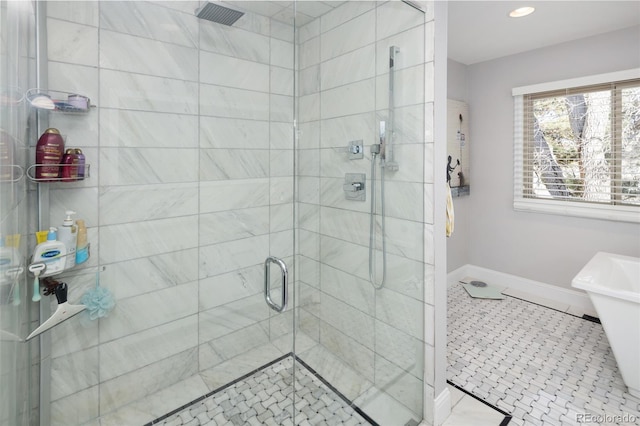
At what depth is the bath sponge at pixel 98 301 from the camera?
4.57ft

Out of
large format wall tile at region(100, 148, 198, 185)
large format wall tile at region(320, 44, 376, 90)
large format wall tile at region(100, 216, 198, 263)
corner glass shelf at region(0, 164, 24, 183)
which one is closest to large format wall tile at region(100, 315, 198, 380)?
large format wall tile at region(100, 216, 198, 263)

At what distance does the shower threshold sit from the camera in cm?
160

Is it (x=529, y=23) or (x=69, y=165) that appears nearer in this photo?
(x=69, y=165)

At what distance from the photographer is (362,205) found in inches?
71.6

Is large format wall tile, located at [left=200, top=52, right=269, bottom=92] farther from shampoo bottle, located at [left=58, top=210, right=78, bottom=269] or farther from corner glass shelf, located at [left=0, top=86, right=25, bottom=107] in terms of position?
shampoo bottle, located at [left=58, top=210, right=78, bottom=269]

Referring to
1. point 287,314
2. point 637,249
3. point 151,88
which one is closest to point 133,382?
point 287,314

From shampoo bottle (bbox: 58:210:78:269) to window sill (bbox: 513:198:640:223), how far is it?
149 inches

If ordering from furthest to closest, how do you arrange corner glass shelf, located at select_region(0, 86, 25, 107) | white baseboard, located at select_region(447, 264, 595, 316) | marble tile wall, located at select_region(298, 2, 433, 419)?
white baseboard, located at select_region(447, 264, 595, 316) → marble tile wall, located at select_region(298, 2, 433, 419) → corner glass shelf, located at select_region(0, 86, 25, 107)

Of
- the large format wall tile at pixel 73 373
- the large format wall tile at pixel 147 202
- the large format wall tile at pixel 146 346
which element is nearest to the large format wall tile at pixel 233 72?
the large format wall tile at pixel 147 202

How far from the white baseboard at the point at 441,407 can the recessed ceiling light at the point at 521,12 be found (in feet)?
8.78

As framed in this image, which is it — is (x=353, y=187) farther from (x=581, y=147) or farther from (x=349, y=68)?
(x=581, y=147)

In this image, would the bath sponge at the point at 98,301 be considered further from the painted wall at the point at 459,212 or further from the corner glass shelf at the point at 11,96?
the painted wall at the point at 459,212

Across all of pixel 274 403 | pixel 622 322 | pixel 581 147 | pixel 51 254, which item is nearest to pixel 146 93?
pixel 51 254

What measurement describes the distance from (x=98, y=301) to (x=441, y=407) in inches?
71.2
